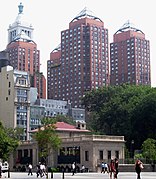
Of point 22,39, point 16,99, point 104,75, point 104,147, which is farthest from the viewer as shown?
point 22,39

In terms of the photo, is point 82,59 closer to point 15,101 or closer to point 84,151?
point 15,101

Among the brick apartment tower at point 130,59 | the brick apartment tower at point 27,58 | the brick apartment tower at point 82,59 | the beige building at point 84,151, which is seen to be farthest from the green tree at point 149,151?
the brick apartment tower at point 27,58

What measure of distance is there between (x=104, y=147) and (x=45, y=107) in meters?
80.1

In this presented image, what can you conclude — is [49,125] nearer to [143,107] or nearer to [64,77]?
[143,107]

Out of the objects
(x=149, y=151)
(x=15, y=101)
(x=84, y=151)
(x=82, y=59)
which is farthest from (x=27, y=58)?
(x=149, y=151)

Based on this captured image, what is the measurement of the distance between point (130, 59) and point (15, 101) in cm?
6877

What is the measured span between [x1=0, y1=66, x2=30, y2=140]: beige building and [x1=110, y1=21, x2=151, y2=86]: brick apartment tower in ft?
198

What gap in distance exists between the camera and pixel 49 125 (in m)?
43.2

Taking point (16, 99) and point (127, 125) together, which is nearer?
point (127, 125)

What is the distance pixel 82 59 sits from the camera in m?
171

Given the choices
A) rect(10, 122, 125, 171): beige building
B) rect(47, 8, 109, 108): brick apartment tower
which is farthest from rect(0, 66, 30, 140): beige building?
rect(47, 8, 109, 108): brick apartment tower

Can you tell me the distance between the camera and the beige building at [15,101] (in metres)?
124

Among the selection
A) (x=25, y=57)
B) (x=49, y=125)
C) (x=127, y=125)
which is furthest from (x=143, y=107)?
(x=25, y=57)

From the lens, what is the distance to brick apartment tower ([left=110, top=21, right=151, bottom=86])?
178 m
